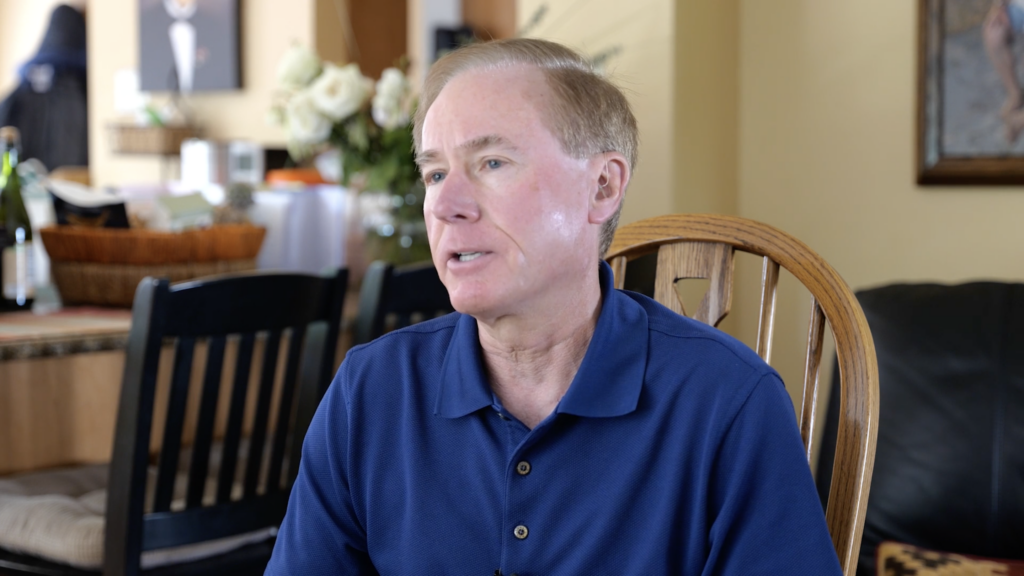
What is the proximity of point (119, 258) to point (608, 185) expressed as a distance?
4.71ft

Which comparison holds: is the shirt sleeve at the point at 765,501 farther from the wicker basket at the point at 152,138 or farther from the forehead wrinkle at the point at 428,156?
the wicker basket at the point at 152,138

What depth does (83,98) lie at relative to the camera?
24.6ft

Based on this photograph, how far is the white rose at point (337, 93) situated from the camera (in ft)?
7.40

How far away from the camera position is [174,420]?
4.80 feet

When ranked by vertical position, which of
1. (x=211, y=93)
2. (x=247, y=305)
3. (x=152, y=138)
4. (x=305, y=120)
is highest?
(x=211, y=93)

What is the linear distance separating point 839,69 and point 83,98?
6.69 meters

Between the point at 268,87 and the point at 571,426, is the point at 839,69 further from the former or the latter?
the point at 268,87

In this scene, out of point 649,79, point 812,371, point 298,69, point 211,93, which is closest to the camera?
point 812,371

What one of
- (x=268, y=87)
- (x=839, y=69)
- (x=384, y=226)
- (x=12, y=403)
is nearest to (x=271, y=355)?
(x=12, y=403)

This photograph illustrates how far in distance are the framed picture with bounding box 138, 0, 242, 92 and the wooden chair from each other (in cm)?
509

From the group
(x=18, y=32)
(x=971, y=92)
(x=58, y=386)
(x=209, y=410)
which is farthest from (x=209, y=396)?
(x=18, y=32)

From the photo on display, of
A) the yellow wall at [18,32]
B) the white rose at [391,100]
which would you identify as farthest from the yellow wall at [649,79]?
the yellow wall at [18,32]

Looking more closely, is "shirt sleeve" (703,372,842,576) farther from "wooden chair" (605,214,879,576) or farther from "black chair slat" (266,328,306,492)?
"black chair slat" (266,328,306,492)

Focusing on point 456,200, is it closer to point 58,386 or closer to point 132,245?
point 58,386
